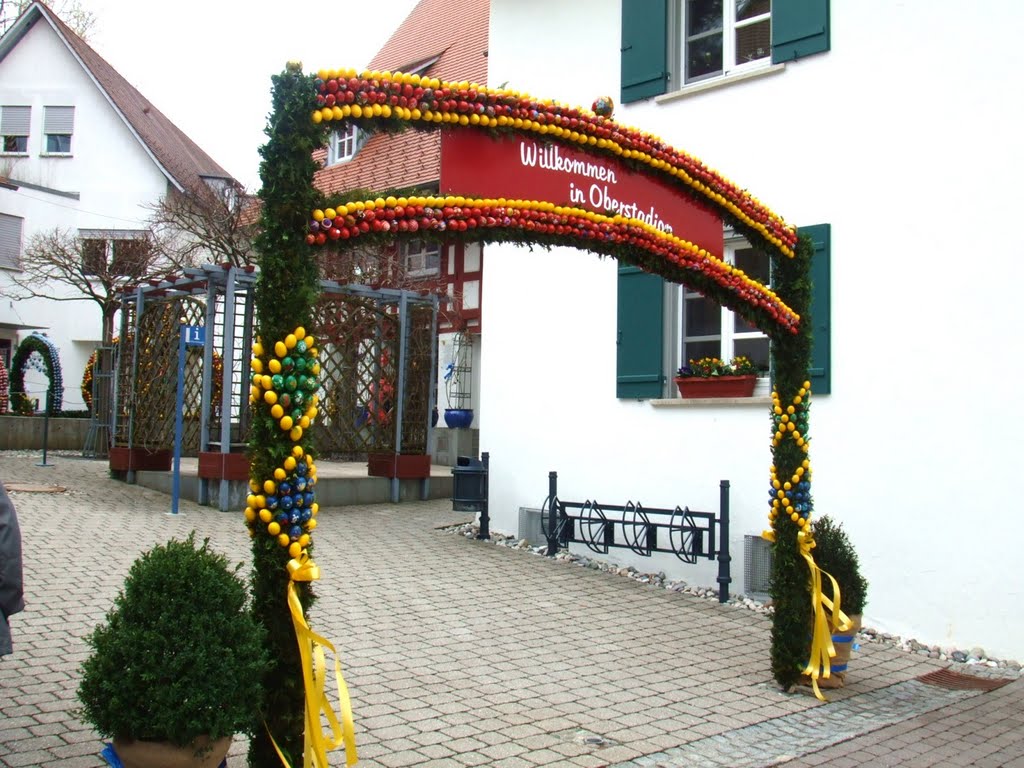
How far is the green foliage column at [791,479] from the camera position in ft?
20.1

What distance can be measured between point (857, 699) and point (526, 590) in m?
3.19

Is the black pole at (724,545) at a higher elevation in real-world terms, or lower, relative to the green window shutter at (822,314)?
lower

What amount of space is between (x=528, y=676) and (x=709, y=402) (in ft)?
12.3

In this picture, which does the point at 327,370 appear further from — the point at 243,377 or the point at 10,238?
the point at 10,238

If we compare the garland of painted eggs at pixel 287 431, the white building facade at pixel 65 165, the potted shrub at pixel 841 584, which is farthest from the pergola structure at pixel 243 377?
the white building facade at pixel 65 165

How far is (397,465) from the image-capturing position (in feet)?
43.8

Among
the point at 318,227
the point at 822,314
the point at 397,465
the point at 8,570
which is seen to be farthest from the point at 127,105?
the point at 8,570

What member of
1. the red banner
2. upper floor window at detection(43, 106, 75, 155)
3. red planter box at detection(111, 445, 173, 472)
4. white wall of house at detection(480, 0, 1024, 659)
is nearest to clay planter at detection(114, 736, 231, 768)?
the red banner

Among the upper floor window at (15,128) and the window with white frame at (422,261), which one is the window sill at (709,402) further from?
the upper floor window at (15,128)

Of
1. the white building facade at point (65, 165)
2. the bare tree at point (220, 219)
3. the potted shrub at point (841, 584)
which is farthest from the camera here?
the white building facade at point (65, 165)

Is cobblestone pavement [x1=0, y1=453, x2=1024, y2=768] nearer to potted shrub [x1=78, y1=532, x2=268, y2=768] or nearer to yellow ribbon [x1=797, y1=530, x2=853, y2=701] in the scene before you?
yellow ribbon [x1=797, y1=530, x2=853, y2=701]

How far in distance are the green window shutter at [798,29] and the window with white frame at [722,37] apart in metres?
0.27

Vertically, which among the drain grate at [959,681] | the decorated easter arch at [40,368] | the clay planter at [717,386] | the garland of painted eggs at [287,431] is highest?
the decorated easter arch at [40,368]

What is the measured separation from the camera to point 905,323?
7.91 meters
